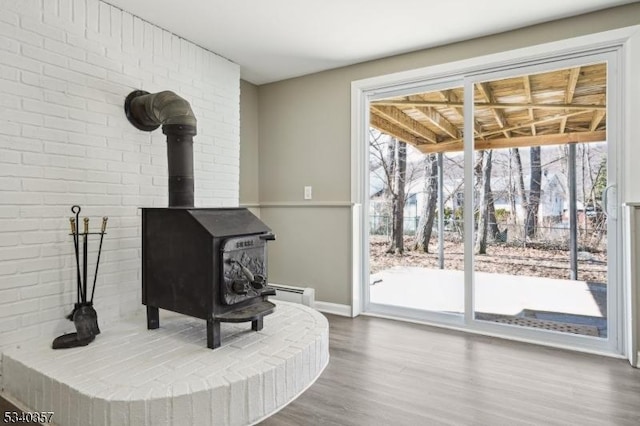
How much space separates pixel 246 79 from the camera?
3752 millimetres

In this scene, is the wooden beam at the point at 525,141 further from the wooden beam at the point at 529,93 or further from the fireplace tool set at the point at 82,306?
the fireplace tool set at the point at 82,306

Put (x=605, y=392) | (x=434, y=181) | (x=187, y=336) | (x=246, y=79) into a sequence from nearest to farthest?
(x=605, y=392) → (x=187, y=336) → (x=434, y=181) → (x=246, y=79)

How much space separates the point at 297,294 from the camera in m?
3.39

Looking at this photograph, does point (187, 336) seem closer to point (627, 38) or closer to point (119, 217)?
point (119, 217)

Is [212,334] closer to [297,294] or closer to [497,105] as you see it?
[297,294]

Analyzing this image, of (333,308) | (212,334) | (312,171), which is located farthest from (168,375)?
(312,171)

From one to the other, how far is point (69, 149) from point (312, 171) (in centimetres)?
200

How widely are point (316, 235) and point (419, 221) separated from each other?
3.19 feet

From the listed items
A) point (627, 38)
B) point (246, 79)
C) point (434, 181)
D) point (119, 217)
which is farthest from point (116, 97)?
point (627, 38)

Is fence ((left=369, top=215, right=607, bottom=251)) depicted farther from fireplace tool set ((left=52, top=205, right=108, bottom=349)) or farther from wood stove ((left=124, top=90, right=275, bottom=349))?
fireplace tool set ((left=52, top=205, right=108, bottom=349))

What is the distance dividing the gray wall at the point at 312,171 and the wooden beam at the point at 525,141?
69 cm

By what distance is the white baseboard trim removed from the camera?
3385 mm

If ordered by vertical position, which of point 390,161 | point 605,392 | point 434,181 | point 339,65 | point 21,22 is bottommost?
point 605,392

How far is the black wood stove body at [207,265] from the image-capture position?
6.30 feet
